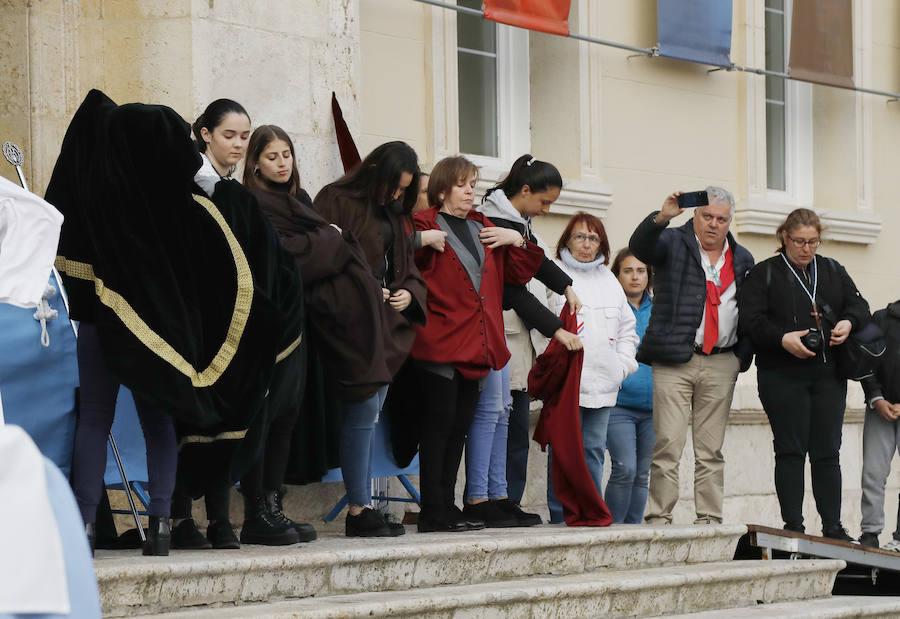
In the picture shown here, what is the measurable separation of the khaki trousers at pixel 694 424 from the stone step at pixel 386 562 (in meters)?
0.51

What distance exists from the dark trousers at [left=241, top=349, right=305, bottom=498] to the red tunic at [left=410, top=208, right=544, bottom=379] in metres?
0.84

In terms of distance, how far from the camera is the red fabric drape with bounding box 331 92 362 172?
6715 millimetres

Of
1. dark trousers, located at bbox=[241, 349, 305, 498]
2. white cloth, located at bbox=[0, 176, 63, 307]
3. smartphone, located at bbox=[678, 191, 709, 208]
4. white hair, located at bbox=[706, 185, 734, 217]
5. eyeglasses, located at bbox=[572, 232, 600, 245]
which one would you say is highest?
white hair, located at bbox=[706, 185, 734, 217]

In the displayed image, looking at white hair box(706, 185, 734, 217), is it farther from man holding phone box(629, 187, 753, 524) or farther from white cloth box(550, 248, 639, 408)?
white cloth box(550, 248, 639, 408)

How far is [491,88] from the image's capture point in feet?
30.7

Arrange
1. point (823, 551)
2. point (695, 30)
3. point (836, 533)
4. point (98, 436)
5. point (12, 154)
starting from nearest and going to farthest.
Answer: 1. point (98, 436)
2. point (12, 154)
3. point (823, 551)
4. point (836, 533)
5. point (695, 30)

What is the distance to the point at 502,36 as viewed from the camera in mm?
9344

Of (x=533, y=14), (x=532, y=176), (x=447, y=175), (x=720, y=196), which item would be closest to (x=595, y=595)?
(x=447, y=175)

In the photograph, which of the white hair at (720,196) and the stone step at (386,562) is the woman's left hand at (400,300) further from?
the white hair at (720,196)

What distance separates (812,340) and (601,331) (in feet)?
3.21

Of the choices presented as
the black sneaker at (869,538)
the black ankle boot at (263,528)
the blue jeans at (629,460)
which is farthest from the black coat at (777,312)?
the black ankle boot at (263,528)

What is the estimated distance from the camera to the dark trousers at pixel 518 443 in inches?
260

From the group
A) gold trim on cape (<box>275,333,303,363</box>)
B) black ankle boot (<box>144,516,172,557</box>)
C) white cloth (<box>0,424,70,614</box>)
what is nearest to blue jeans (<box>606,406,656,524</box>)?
gold trim on cape (<box>275,333,303,363</box>)

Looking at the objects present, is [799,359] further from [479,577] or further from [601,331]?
[479,577]
